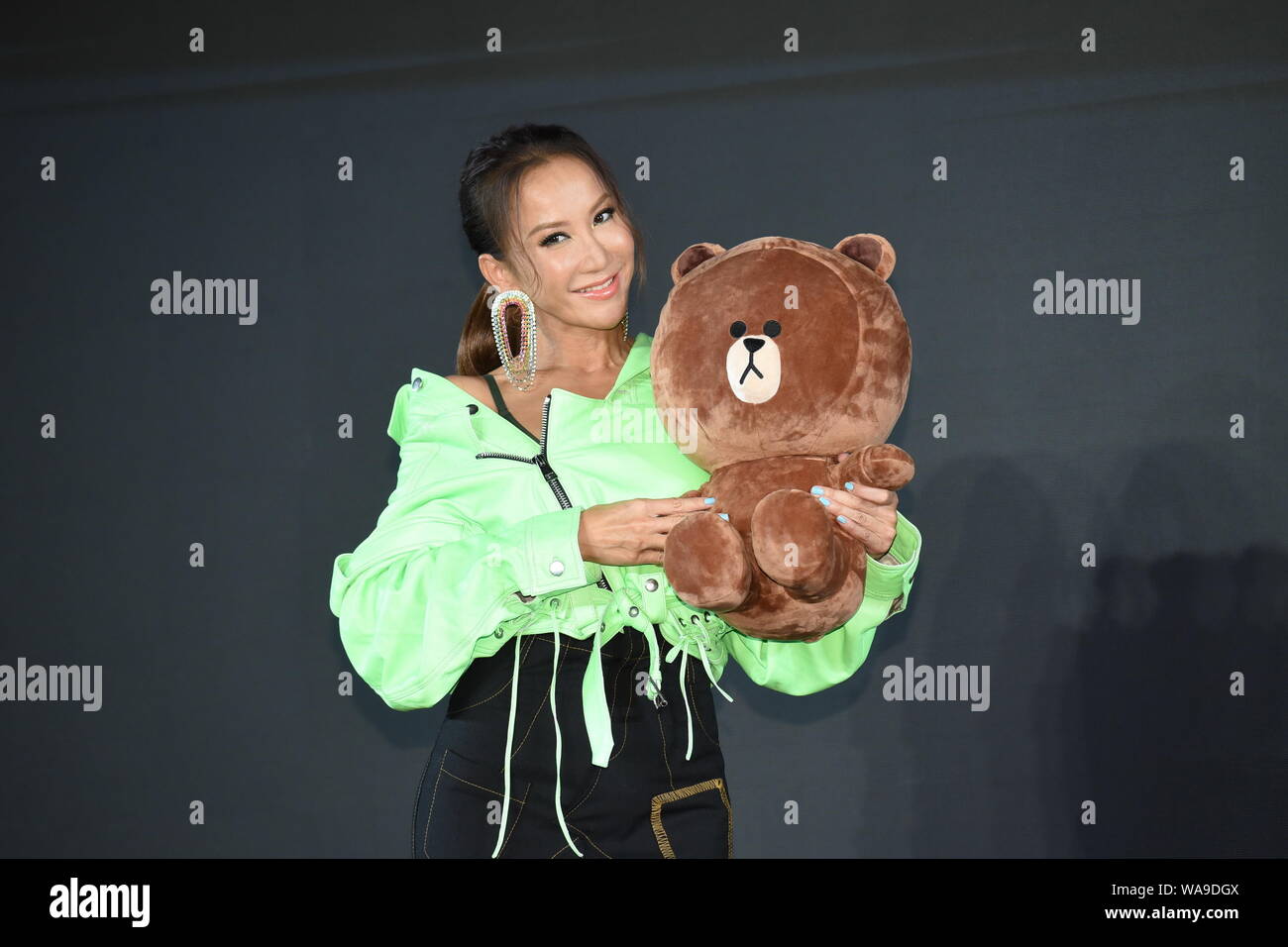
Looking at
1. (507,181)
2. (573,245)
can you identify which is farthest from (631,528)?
(507,181)

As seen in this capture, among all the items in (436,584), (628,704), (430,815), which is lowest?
(430,815)

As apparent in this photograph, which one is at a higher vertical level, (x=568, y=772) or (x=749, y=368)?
(x=749, y=368)

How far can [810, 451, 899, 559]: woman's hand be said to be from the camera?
120 cm

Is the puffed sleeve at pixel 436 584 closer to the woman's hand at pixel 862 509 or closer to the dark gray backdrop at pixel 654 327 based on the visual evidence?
the woman's hand at pixel 862 509

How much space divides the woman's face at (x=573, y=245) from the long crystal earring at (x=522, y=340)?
0.02 meters

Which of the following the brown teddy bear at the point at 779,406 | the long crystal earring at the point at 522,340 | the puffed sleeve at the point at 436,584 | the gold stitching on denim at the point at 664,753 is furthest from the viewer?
the long crystal earring at the point at 522,340

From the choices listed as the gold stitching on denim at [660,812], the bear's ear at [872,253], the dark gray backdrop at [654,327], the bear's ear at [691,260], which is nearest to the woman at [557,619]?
the gold stitching on denim at [660,812]

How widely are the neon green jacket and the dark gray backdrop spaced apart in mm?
1134

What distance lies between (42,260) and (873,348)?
6.68 ft

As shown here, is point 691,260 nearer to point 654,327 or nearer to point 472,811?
point 472,811

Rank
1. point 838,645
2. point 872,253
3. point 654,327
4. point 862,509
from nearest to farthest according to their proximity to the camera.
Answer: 1. point 862,509
2. point 872,253
3. point 838,645
4. point 654,327

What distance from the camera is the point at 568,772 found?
4.50 feet

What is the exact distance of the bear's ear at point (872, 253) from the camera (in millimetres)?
1308

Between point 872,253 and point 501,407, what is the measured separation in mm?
462
